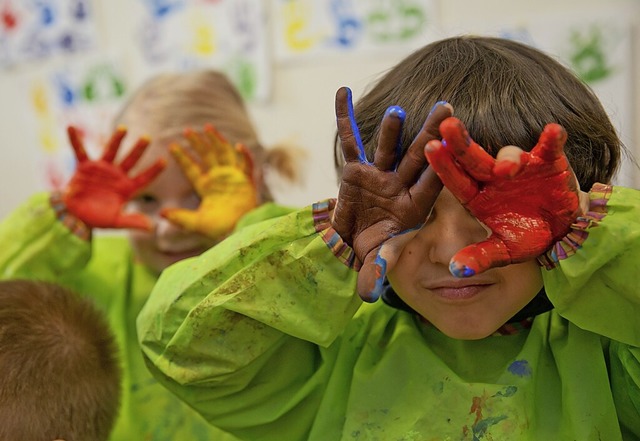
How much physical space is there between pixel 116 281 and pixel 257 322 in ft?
1.54

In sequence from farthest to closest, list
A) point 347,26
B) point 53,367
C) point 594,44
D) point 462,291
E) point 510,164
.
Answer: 1. point 347,26
2. point 594,44
3. point 53,367
4. point 462,291
5. point 510,164

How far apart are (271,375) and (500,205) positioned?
0.33 metres

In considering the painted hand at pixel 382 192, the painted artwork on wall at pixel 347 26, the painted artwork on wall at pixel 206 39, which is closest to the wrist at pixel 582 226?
the painted hand at pixel 382 192

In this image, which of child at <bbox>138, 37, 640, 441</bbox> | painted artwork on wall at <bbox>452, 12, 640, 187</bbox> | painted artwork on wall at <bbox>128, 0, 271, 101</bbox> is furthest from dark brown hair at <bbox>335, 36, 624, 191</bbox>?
painted artwork on wall at <bbox>128, 0, 271, 101</bbox>

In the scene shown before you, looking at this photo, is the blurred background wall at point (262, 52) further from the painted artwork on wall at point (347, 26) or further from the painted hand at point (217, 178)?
the painted hand at point (217, 178)

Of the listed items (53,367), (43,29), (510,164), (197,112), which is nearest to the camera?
(510,164)

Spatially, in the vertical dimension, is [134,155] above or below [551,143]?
below

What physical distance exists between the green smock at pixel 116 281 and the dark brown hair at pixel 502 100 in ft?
0.93

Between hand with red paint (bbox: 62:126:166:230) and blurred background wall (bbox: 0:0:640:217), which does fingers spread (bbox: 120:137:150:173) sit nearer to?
hand with red paint (bbox: 62:126:166:230)

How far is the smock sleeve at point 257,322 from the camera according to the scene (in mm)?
681

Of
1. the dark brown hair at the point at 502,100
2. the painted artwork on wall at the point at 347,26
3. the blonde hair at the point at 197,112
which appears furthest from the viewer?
the painted artwork on wall at the point at 347,26

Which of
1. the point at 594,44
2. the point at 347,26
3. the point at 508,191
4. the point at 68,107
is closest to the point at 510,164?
the point at 508,191

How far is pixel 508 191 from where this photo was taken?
21.8 inches

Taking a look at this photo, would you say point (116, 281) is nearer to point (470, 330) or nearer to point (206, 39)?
point (470, 330)
